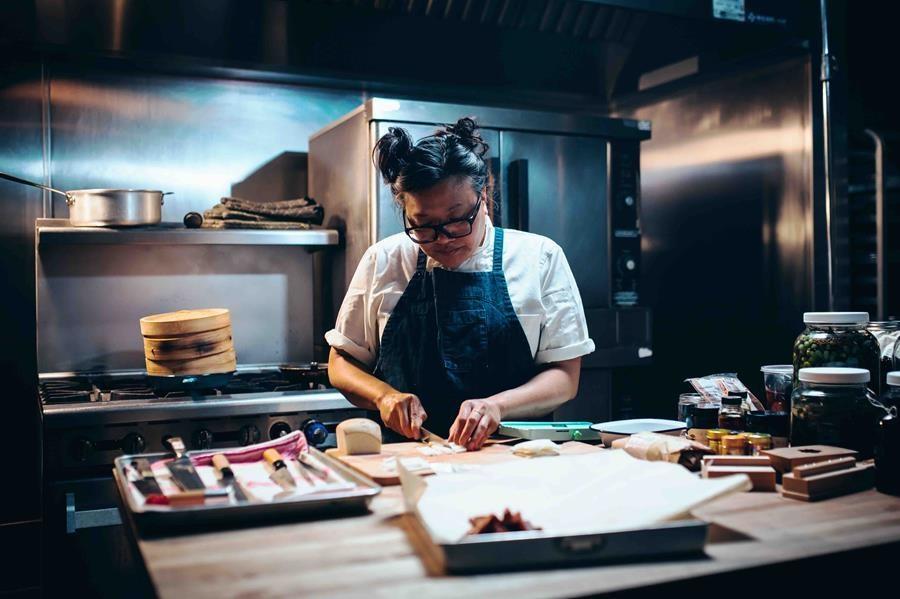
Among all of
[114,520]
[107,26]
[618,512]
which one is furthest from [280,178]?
[618,512]

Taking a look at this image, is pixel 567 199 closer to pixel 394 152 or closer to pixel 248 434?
pixel 394 152

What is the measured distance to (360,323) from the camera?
240cm

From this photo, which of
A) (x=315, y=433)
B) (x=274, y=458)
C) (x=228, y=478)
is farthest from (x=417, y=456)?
(x=315, y=433)

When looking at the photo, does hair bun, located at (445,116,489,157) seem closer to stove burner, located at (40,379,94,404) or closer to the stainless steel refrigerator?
the stainless steel refrigerator

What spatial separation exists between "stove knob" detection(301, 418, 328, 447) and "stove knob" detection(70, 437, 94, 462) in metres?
0.63

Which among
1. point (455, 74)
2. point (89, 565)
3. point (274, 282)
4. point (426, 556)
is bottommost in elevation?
point (89, 565)

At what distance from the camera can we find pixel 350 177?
10.3 feet

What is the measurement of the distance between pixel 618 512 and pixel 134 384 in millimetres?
2249

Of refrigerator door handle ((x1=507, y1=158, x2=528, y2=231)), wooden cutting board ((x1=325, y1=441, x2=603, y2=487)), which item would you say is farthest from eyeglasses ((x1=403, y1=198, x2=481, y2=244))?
refrigerator door handle ((x1=507, y1=158, x2=528, y2=231))

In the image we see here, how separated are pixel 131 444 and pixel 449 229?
1187 mm

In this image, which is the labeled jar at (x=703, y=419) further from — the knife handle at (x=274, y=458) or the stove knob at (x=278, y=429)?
the stove knob at (x=278, y=429)

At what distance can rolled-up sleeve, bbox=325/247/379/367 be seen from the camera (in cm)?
238

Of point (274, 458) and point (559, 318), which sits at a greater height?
point (559, 318)

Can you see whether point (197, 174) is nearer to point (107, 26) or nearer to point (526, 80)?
point (107, 26)
